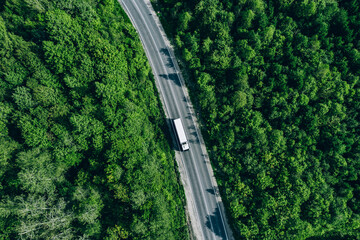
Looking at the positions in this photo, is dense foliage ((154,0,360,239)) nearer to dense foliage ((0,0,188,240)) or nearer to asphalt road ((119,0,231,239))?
asphalt road ((119,0,231,239))

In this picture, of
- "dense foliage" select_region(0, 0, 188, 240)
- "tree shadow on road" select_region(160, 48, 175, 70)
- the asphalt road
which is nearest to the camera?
"dense foliage" select_region(0, 0, 188, 240)

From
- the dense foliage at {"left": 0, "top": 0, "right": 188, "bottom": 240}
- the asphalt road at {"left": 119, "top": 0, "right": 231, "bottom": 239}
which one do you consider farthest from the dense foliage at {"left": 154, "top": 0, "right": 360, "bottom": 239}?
the dense foliage at {"left": 0, "top": 0, "right": 188, "bottom": 240}

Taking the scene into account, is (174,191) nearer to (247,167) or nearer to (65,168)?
(247,167)

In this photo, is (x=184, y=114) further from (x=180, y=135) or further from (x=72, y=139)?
(x=72, y=139)

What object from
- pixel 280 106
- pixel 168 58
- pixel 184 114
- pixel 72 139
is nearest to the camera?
pixel 72 139

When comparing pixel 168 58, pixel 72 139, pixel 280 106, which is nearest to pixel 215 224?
pixel 280 106

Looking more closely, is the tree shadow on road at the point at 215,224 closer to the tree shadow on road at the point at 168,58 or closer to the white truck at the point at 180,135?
the white truck at the point at 180,135

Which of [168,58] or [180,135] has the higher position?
[168,58]

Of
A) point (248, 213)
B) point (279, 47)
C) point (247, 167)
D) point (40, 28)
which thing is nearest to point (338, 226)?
point (248, 213)
